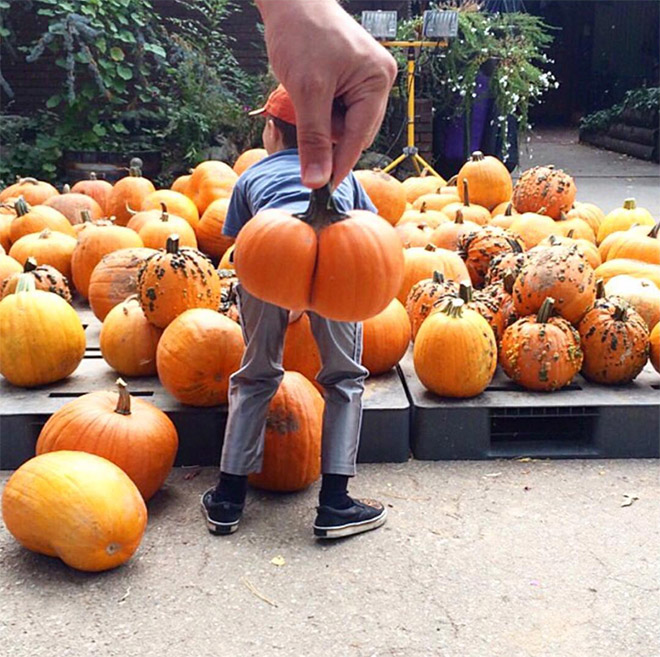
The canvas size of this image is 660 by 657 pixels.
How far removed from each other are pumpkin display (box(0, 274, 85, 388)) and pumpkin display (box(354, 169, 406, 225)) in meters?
2.18

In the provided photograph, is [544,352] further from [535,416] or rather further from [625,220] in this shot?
[625,220]

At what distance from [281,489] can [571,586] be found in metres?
1.06

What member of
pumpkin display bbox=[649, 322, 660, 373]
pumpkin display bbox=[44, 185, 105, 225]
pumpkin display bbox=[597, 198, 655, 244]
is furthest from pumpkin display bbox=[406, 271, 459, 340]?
pumpkin display bbox=[44, 185, 105, 225]

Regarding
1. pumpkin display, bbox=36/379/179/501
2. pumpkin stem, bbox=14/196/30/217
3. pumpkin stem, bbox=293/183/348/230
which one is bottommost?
pumpkin display, bbox=36/379/179/501

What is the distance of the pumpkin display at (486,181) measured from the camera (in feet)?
18.5

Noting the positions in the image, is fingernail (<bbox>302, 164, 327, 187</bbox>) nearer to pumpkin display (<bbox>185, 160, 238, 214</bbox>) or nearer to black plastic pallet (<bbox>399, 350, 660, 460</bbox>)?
black plastic pallet (<bbox>399, 350, 660, 460</bbox>)

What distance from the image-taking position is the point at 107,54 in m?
8.55

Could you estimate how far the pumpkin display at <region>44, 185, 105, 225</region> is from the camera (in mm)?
5520

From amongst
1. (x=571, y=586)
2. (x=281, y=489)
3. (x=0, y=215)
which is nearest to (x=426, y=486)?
(x=281, y=489)

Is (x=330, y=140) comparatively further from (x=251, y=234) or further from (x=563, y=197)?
(x=563, y=197)

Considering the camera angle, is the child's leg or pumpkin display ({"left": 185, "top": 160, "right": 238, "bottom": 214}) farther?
pumpkin display ({"left": 185, "top": 160, "right": 238, "bottom": 214})

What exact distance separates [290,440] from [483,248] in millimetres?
1797

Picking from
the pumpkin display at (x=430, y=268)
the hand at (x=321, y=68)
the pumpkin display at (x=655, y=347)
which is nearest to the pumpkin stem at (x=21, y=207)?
the pumpkin display at (x=430, y=268)

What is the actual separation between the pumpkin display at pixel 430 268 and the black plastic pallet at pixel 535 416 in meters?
0.89
